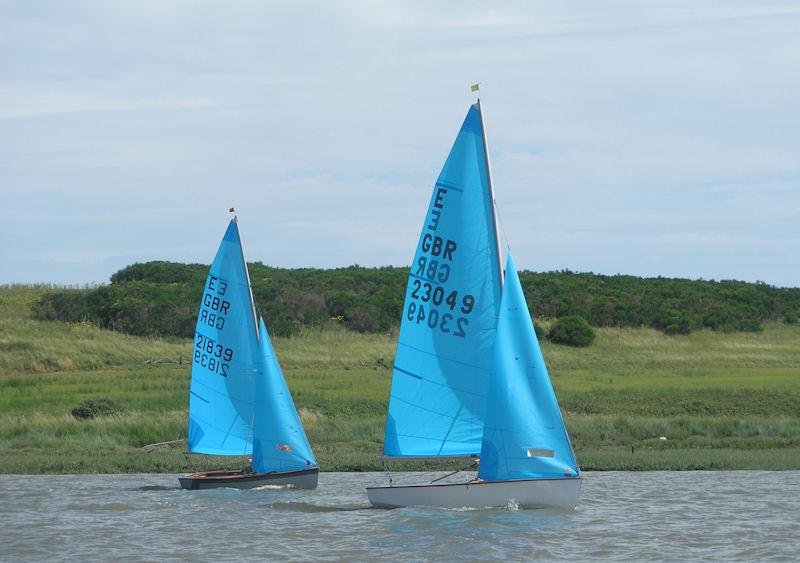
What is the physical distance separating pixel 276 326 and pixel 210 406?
48.8 metres

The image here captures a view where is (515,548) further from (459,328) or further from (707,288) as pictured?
(707,288)

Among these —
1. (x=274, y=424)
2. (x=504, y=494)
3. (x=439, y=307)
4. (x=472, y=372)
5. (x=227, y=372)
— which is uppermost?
(x=439, y=307)

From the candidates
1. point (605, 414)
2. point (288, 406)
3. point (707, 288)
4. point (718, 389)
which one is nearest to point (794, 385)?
point (718, 389)

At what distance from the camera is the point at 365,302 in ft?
295

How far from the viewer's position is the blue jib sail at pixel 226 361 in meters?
31.6

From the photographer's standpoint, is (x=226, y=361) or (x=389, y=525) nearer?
(x=389, y=525)

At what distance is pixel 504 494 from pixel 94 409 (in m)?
26.1

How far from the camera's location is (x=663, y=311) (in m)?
88.9

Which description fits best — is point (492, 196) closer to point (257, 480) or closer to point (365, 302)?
point (257, 480)

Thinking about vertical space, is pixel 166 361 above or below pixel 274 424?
above

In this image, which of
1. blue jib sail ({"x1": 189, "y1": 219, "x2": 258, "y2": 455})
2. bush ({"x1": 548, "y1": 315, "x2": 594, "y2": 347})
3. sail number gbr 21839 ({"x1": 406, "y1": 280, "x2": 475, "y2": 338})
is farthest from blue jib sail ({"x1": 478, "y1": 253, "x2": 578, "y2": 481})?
bush ({"x1": 548, "y1": 315, "x2": 594, "y2": 347})

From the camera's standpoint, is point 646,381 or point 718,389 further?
point 646,381

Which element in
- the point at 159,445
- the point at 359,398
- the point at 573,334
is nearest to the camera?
the point at 159,445

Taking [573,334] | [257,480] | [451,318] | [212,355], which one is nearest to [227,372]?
[212,355]
